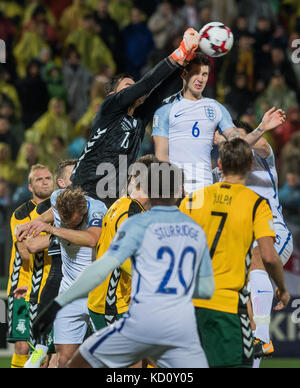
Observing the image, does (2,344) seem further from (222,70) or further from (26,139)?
(222,70)

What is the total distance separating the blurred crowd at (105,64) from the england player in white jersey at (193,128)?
4.84 meters

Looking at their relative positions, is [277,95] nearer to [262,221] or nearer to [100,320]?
[100,320]

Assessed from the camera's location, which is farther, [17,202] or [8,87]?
[8,87]

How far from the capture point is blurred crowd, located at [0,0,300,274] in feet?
46.1

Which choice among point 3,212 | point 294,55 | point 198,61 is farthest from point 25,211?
point 294,55

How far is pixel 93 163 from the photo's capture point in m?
8.46

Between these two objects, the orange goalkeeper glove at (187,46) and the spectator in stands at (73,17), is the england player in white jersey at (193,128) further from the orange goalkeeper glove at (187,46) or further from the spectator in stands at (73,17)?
the spectator in stands at (73,17)

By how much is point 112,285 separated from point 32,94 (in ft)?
26.6

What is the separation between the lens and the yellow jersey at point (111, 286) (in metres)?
7.70

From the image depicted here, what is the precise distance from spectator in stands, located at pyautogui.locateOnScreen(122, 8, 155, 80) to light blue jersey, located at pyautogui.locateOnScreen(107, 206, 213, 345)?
10490mm

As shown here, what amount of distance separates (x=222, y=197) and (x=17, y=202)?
6.25 metres

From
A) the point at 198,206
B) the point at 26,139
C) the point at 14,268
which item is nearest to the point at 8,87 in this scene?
the point at 26,139

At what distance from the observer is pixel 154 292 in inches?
227

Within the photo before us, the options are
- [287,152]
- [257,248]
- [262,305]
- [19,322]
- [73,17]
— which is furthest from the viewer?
[73,17]
